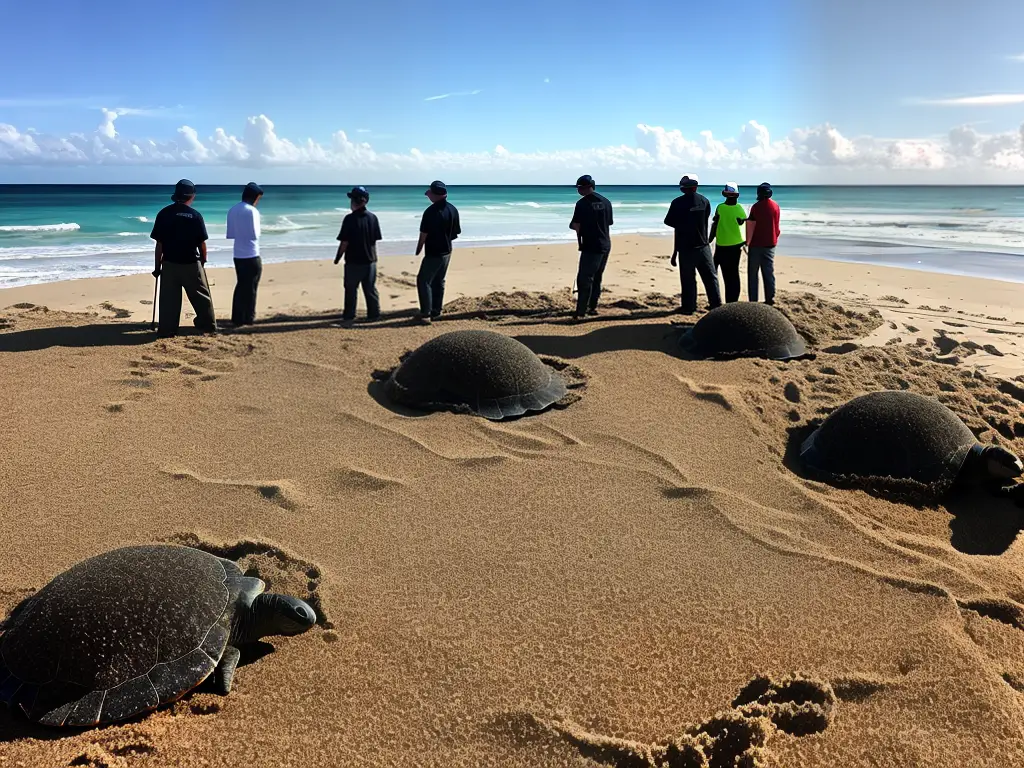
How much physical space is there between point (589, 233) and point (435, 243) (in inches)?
81.0

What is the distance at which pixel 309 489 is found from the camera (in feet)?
16.2

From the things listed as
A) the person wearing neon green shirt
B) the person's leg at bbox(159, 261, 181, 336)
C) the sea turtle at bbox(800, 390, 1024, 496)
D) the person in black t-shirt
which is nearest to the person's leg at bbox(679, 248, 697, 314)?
the person wearing neon green shirt

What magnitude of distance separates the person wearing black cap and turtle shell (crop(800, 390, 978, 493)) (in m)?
7.30

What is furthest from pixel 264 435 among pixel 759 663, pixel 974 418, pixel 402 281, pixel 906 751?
pixel 402 281

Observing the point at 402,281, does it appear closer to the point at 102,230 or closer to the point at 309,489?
the point at 309,489

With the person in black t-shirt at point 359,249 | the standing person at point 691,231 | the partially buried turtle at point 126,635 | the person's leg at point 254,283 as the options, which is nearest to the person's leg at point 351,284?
the person in black t-shirt at point 359,249

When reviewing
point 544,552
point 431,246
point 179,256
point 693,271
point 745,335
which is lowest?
point 544,552

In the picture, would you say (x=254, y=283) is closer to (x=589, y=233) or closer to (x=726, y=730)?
(x=589, y=233)

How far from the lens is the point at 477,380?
20.7 feet

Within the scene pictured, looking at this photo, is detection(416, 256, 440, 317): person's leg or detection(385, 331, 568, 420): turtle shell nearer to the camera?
detection(385, 331, 568, 420): turtle shell

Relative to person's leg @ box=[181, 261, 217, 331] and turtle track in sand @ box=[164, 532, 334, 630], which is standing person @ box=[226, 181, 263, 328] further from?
turtle track in sand @ box=[164, 532, 334, 630]

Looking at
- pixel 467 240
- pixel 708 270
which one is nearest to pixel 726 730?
pixel 708 270

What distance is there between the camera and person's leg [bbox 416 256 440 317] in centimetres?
953

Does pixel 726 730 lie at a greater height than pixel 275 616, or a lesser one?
lesser
